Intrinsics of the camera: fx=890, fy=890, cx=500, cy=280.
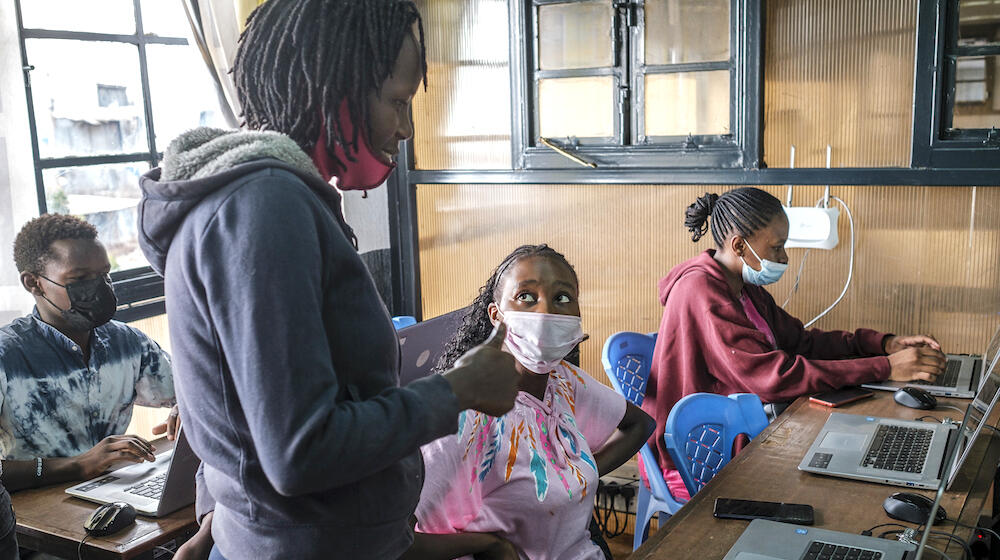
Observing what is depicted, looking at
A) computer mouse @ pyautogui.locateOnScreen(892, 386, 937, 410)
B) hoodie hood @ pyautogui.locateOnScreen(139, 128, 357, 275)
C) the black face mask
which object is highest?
hoodie hood @ pyautogui.locateOnScreen(139, 128, 357, 275)

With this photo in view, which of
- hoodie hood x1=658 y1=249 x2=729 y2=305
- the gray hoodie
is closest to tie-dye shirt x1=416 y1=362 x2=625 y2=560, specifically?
the gray hoodie

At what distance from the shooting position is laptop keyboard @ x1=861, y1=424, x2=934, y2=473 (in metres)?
1.83

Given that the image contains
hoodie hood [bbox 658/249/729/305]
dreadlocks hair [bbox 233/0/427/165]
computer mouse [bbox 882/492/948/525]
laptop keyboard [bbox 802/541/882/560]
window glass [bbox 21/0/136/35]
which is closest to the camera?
dreadlocks hair [bbox 233/0/427/165]

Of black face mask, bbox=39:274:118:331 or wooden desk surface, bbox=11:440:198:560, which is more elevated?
black face mask, bbox=39:274:118:331

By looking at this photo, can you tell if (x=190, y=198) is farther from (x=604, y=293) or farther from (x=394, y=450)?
(x=604, y=293)

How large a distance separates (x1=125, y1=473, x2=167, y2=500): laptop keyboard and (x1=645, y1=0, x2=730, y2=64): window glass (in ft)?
7.16

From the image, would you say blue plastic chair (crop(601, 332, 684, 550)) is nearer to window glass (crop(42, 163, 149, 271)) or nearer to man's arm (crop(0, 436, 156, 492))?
man's arm (crop(0, 436, 156, 492))

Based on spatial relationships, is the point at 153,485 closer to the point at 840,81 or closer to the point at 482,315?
the point at 482,315

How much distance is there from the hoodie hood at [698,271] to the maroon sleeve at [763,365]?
111 millimetres

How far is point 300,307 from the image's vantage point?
82 centimetres

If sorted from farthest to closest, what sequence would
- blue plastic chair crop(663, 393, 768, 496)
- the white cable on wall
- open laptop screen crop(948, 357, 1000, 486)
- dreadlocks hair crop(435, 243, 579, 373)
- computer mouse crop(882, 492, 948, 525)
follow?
1. the white cable on wall
2. blue plastic chair crop(663, 393, 768, 496)
3. dreadlocks hair crop(435, 243, 579, 373)
4. computer mouse crop(882, 492, 948, 525)
5. open laptop screen crop(948, 357, 1000, 486)

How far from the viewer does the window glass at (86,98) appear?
252 centimetres

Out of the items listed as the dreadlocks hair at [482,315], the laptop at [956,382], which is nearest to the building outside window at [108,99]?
the dreadlocks hair at [482,315]

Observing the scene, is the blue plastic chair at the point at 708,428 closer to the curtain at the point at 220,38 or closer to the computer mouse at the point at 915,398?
the computer mouse at the point at 915,398
